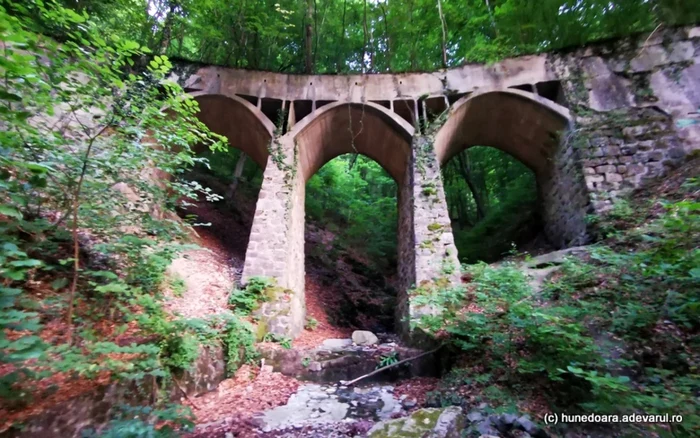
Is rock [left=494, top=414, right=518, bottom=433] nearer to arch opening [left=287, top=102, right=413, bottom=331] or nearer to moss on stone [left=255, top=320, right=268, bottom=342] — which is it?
moss on stone [left=255, top=320, right=268, bottom=342]

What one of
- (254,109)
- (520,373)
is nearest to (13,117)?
(520,373)

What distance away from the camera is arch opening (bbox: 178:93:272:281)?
767 centimetres

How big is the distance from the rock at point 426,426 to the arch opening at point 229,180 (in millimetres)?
3111

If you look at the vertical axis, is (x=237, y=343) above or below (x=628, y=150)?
below

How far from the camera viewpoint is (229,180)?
1255 centimetres

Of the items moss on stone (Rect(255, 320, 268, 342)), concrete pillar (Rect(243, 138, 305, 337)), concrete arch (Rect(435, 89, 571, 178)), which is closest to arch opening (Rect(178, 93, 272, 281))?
concrete pillar (Rect(243, 138, 305, 337))

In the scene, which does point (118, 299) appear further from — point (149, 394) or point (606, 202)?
point (606, 202)

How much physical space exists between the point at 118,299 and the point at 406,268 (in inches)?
198

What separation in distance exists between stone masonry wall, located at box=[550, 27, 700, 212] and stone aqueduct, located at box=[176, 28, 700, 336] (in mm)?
22

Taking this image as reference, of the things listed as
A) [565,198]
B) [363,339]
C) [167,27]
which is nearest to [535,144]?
[565,198]

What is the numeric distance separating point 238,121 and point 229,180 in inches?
192

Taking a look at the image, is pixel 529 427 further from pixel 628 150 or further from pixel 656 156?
pixel 656 156

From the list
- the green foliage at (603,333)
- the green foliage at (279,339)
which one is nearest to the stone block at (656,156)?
the green foliage at (603,333)

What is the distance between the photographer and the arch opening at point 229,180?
7.67m
